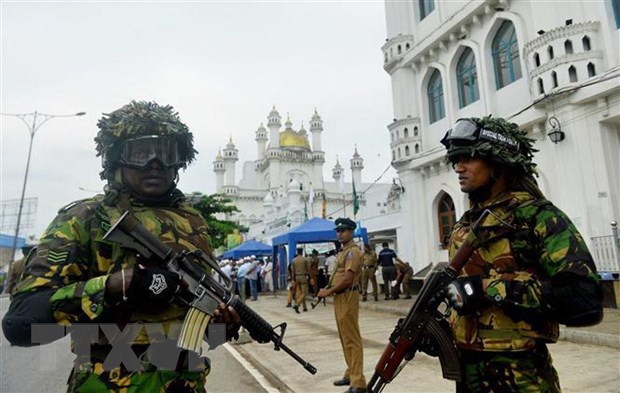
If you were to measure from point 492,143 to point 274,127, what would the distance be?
59282 millimetres

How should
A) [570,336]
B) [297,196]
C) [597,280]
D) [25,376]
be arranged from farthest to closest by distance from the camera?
[297,196], [570,336], [25,376], [597,280]

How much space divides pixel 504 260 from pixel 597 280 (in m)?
0.34

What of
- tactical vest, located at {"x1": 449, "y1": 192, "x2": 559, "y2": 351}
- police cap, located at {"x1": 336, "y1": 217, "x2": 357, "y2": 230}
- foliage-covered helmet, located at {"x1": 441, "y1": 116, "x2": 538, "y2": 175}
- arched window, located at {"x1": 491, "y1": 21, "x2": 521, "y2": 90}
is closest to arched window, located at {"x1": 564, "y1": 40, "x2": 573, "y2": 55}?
arched window, located at {"x1": 491, "y1": 21, "x2": 521, "y2": 90}

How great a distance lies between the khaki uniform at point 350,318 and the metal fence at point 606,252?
20.5 ft

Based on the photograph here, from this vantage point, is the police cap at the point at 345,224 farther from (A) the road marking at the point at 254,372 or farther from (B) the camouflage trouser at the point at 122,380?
(B) the camouflage trouser at the point at 122,380

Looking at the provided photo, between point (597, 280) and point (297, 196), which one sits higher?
point (297, 196)

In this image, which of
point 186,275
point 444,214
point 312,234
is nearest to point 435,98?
point 444,214

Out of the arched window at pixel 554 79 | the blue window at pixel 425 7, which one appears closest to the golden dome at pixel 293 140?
the blue window at pixel 425 7

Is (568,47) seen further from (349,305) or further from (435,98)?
(349,305)

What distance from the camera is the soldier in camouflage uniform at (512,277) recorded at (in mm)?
1691

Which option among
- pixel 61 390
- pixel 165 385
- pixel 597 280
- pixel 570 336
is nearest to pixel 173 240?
pixel 165 385

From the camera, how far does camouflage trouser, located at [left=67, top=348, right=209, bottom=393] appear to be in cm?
169

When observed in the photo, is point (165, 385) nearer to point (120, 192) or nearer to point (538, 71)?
point (120, 192)

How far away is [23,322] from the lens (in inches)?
60.9
